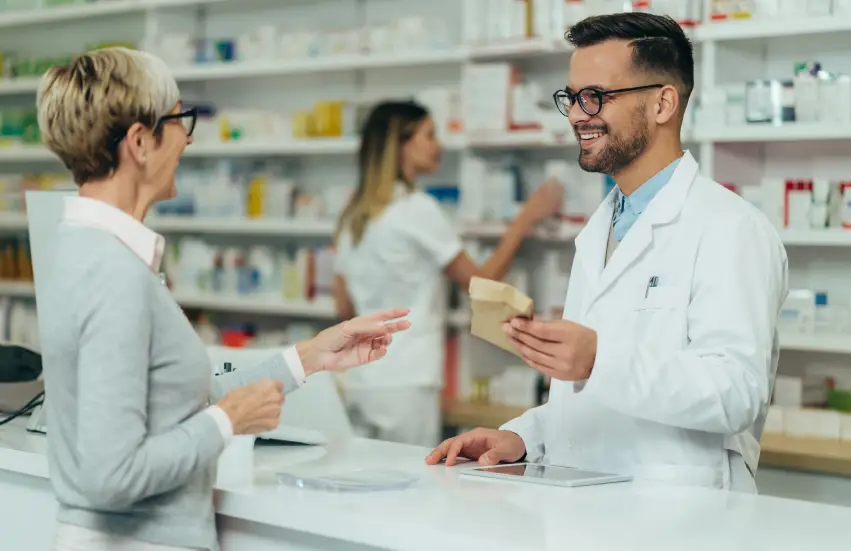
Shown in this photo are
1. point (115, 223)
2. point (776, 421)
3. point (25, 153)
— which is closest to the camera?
point (115, 223)

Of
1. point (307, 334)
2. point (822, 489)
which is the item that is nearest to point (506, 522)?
point (822, 489)

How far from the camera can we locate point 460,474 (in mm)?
2264

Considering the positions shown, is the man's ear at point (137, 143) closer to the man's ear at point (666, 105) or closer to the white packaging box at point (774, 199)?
the man's ear at point (666, 105)

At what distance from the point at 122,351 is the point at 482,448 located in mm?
961

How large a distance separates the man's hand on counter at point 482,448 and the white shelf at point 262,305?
2712mm

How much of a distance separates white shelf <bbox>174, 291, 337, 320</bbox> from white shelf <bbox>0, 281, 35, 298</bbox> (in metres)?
1.20

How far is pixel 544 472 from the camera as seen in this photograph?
2.24 m

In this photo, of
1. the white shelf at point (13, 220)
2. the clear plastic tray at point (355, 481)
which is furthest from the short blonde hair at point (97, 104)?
the white shelf at point (13, 220)

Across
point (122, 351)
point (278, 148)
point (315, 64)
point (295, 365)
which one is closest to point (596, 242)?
point (295, 365)

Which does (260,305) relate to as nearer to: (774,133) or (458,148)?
(458,148)

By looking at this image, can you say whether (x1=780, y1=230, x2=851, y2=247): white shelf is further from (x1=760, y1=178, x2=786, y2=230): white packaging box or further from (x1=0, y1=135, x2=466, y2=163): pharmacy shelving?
(x1=0, y1=135, x2=466, y2=163): pharmacy shelving

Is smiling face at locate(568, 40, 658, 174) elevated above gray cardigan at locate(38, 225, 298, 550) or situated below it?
above

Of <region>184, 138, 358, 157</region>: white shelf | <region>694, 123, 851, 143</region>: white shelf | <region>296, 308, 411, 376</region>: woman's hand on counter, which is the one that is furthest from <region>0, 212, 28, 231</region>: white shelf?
<region>296, 308, 411, 376</region>: woman's hand on counter

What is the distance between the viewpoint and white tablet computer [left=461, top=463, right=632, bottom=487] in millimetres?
2156
